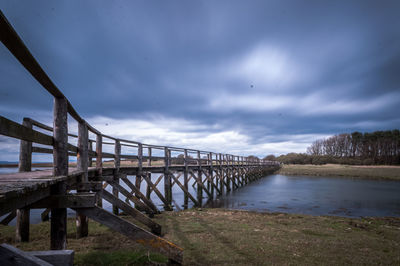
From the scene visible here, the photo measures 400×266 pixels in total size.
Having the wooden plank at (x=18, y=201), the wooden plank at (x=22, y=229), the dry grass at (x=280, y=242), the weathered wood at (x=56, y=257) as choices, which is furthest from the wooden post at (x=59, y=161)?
the wooden plank at (x=22, y=229)

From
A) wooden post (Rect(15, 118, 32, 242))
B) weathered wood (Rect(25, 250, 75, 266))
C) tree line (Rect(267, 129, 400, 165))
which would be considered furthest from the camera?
tree line (Rect(267, 129, 400, 165))

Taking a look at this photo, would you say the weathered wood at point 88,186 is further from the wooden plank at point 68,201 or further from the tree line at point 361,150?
the tree line at point 361,150

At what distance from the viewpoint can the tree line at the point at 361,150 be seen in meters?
A: 69.1

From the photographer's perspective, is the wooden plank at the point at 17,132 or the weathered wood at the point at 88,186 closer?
the wooden plank at the point at 17,132

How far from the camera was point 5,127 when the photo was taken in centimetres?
173

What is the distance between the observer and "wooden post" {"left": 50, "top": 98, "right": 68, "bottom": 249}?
122 inches

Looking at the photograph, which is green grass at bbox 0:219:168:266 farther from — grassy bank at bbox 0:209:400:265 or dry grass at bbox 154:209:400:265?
dry grass at bbox 154:209:400:265

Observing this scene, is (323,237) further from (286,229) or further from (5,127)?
(5,127)

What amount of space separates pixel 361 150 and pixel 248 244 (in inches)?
3885

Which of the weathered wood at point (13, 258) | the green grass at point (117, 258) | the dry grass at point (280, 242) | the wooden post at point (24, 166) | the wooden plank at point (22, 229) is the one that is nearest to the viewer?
the weathered wood at point (13, 258)

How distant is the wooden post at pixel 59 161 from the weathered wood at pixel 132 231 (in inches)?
19.0

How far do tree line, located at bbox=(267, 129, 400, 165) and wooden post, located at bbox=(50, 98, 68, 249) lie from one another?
79.8m

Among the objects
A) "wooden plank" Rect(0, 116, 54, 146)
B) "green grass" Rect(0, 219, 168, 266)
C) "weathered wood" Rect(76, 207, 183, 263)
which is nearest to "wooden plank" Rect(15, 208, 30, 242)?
"green grass" Rect(0, 219, 168, 266)

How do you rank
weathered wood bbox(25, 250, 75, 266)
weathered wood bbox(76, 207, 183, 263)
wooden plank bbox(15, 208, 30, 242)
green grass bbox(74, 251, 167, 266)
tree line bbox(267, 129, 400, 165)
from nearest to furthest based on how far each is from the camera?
weathered wood bbox(25, 250, 75, 266) < weathered wood bbox(76, 207, 183, 263) < green grass bbox(74, 251, 167, 266) < wooden plank bbox(15, 208, 30, 242) < tree line bbox(267, 129, 400, 165)
